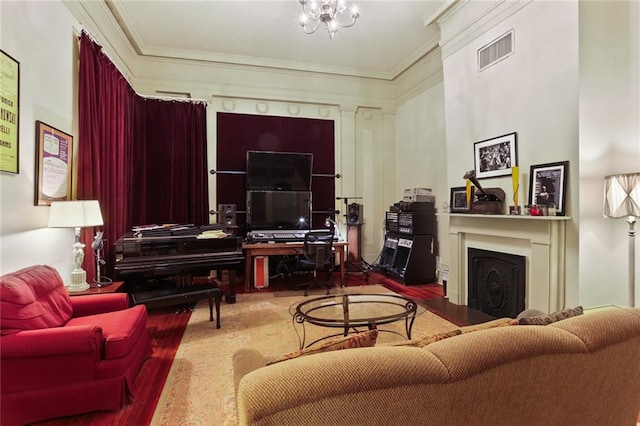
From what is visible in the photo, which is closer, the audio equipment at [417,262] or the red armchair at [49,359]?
the red armchair at [49,359]

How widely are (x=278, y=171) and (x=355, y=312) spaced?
3354 millimetres

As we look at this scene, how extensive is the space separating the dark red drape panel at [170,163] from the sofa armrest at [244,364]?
4194mm

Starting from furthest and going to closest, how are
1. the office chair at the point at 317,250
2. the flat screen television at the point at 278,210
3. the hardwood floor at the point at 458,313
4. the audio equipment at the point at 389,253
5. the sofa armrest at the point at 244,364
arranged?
1. the audio equipment at the point at 389,253
2. the flat screen television at the point at 278,210
3. the office chair at the point at 317,250
4. the hardwood floor at the point at 458,313
5. the sofa armrest at the point at 244,364

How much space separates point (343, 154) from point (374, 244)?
5.92 feet

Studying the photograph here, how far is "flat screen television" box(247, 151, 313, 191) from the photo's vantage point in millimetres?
5254

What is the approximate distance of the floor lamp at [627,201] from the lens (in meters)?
2.28

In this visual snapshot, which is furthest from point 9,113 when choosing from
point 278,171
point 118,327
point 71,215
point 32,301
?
point 278,171

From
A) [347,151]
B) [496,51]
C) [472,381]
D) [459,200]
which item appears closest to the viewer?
[472,381]

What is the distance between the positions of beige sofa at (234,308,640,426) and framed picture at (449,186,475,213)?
2670 mm

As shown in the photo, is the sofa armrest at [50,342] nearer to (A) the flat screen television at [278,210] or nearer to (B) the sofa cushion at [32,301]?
(B) the sofa cushion at [32,301]

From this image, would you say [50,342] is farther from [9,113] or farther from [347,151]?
[347,151]

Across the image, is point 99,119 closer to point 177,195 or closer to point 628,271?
point 177,195

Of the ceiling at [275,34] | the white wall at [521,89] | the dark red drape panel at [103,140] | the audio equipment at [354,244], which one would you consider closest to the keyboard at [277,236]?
the audio equipment at [354,244]

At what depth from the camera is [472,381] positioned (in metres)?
0.89
